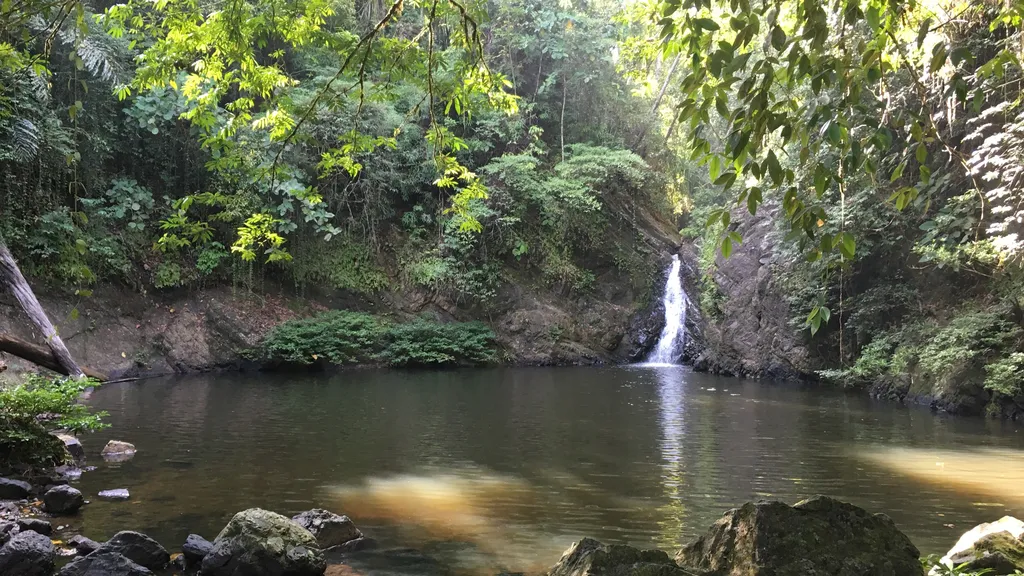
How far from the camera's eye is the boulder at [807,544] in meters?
3.07

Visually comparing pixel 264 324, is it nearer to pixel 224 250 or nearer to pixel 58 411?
pixel 224 250

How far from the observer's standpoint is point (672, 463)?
790 cm

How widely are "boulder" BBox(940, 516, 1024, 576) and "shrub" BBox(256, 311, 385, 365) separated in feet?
51.9

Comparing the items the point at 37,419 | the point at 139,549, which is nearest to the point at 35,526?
the point at 139,549

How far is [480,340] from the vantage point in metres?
20.2

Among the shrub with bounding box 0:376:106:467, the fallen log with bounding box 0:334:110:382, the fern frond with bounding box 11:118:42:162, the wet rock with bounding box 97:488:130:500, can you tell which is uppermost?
the fern frond with bounding box 11:118:42:162

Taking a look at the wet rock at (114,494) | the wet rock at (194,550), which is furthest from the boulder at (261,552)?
the wet rock at (114,494)

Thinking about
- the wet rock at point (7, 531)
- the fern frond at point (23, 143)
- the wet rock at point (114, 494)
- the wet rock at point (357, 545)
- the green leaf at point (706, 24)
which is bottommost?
the wet rock at point (357, 545)

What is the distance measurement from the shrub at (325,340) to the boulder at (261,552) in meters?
13.3

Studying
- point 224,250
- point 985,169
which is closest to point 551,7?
point 224,250

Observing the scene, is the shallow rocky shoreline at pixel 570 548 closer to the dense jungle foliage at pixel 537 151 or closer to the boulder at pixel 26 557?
the boulder at pixel 26 557

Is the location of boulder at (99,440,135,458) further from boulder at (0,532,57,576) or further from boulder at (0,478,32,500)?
boulder at (0,532,57,576)

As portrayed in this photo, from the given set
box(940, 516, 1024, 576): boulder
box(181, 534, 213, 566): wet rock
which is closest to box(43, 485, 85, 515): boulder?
box(181, 534, 213, 566): wet rock

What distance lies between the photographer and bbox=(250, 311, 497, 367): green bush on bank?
58.0ft
